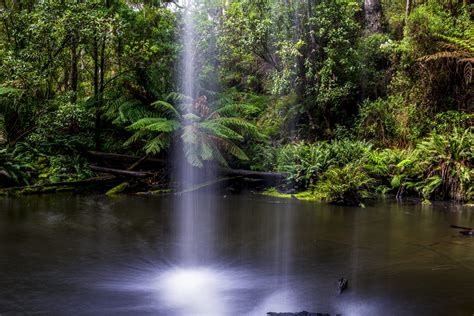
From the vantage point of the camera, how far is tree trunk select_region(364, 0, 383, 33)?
44.2 ft

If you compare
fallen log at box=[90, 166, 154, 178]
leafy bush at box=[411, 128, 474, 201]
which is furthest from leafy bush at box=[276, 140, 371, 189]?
fallen log at box=[90, 166, 154, 178]

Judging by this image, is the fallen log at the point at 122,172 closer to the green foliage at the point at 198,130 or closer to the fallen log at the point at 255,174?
the green foliage at the point at 198,130

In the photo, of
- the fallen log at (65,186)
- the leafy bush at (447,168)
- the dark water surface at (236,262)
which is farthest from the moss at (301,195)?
the fallen log at (65,186)

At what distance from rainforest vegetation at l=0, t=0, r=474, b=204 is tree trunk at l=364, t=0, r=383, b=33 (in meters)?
0.04

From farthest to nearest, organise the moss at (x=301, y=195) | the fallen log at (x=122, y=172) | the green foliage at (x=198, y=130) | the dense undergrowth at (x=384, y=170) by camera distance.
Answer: the fallen log at (x=122, y=172), the green foliage at (x=198, y=130), the moss at (x=301, y=195), the dense undergrowth at (x=384, y=170)

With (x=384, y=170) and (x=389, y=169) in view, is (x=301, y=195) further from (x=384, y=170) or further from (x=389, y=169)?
(x=389, y=169)

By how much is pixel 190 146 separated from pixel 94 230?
13.8 feet

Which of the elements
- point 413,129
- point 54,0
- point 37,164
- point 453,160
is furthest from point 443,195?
point 54,0

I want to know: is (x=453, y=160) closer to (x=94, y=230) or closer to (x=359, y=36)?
(x=359, y=36)

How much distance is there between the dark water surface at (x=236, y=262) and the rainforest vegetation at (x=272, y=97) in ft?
7.83

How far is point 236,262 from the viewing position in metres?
4.37

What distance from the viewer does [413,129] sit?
421 inches

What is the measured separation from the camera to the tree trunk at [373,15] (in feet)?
44.2

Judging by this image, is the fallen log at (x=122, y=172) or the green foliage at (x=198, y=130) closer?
the green foliage at (x=198, y=130)
